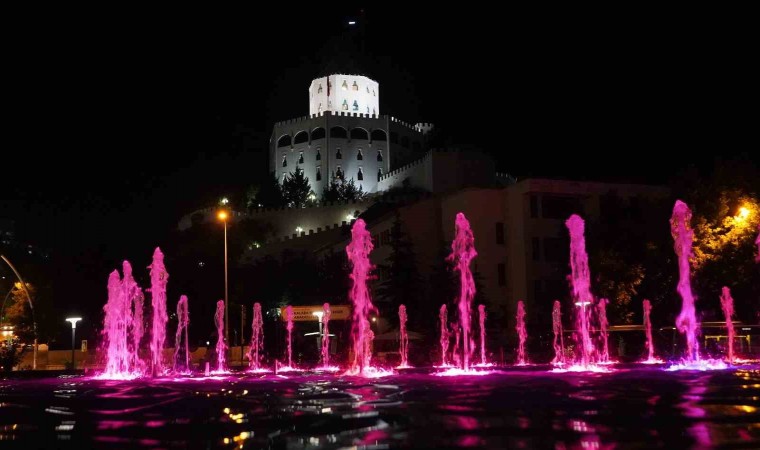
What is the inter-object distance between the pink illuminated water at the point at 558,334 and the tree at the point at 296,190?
65.1 m

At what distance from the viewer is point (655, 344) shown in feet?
126

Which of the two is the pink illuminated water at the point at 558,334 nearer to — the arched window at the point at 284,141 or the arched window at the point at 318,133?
the arched window at the point at 318,133

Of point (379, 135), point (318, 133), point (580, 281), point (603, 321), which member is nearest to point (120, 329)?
point (603, 321)

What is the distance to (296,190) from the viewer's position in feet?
359

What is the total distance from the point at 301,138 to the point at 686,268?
95.0 m

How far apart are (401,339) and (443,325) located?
2.72 meters

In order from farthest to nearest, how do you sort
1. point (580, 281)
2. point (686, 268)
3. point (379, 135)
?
point (379, 135), point (580, 281), point (686, 268)

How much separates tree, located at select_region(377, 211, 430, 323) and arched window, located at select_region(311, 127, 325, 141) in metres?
71.5

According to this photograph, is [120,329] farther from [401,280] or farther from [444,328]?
[401,280]

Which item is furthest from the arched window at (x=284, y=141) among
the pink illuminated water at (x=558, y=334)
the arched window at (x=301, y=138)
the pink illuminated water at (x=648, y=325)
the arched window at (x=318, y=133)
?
the pink illuminated water at (x=648, y=325)

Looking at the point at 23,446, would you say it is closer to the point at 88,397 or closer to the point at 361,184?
the point at 88,397

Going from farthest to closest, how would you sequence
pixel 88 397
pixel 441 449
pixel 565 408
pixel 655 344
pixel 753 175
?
pixel 655 344 < pixel 753 175 < pixel 88 397 < pixel 565 408 < pixel 441 449

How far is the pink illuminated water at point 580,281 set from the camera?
1499 inches

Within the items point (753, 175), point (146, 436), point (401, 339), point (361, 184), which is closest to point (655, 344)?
point (753, 175)
